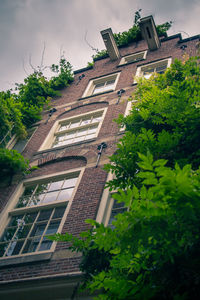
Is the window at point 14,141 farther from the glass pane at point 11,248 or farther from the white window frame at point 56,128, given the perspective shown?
the glass pane at point 11,248

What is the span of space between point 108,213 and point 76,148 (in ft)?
11.7

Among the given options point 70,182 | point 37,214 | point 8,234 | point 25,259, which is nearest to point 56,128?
point 70,182

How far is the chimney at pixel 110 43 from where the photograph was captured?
15.1 meters

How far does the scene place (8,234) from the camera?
23.0 feet

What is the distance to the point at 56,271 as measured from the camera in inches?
211

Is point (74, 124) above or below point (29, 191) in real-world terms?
above

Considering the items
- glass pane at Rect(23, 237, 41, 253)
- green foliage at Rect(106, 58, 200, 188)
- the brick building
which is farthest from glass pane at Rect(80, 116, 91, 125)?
green foliage at Rect(106, 58, 200, 188)

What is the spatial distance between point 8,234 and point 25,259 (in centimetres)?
143

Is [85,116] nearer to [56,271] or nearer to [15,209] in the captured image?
[15,209]

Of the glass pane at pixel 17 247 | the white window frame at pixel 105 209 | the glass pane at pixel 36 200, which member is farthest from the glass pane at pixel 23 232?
the white window frame at pixel 105 209

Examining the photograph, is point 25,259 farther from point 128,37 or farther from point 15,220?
point 128,37

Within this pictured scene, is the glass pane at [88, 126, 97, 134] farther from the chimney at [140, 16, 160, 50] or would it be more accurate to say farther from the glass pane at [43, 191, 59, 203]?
the chimney at [140, 16, 160, 50]

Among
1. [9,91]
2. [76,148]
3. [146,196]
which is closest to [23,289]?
[146,196]

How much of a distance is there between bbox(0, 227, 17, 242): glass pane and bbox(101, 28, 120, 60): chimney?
12.2m
